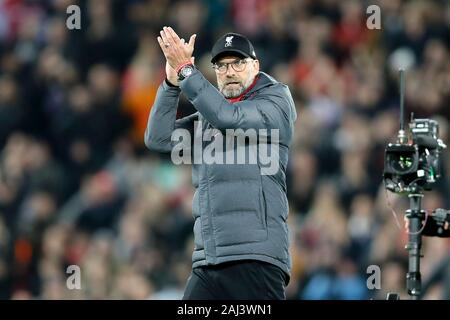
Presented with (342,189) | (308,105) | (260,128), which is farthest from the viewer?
(308,105)

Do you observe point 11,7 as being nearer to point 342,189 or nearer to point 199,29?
point 199,29

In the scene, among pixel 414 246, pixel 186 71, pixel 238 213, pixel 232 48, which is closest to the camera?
pixel 238 213

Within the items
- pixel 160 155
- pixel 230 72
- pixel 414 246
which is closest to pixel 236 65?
pixel 230 72

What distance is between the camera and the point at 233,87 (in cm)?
615

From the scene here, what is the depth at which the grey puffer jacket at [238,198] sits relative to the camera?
5867mm

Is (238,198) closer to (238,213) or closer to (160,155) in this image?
(238,213)

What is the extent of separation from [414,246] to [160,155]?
4673 mm

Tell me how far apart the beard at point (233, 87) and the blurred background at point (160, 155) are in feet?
10.5

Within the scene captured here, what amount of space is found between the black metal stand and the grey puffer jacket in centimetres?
114

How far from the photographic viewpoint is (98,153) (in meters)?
11.5

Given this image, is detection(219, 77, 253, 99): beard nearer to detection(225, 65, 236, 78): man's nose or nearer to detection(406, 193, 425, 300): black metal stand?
detection(225, 65, 236, 78): man's nose

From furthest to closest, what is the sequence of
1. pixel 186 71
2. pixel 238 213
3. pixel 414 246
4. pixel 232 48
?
pixel 414 246, pixel 232 48, pixel 186 71, pixel 238 213

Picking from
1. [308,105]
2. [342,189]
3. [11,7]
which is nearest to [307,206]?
[342,189]

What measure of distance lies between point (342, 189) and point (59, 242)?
A: 2258 mm
